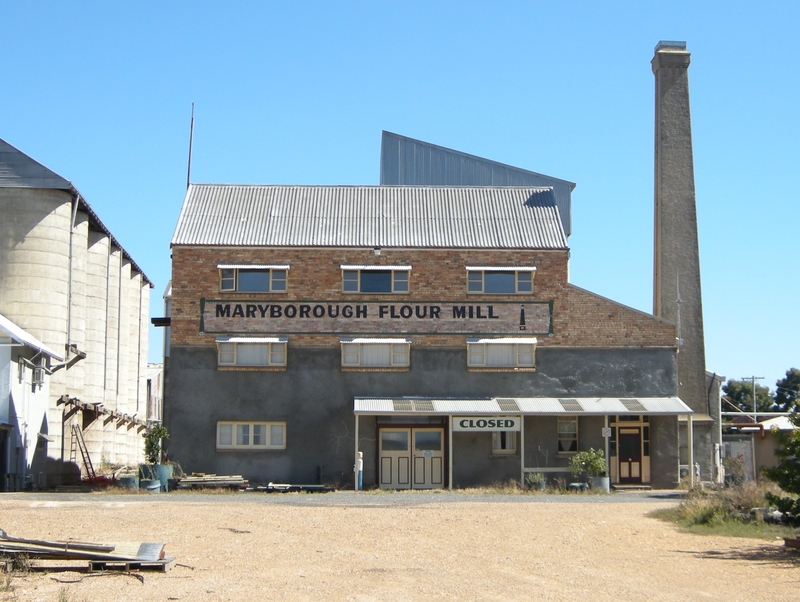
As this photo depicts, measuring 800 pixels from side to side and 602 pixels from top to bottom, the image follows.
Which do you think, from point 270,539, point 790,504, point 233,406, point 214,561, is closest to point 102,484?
point 233,406

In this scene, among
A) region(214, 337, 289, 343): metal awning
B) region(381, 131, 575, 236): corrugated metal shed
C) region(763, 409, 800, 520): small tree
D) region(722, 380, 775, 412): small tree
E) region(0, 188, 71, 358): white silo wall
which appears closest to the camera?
region(763, 409, 800, 520): small tree

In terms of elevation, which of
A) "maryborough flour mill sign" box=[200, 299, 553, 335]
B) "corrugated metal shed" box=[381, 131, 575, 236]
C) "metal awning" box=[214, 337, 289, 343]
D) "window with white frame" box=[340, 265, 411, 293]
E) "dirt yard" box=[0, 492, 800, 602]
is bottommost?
"dirt yard" box=[0, 492, 800, 602]

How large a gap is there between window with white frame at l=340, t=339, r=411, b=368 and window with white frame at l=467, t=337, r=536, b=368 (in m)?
2.28

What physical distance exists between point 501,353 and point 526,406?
86.0 inches

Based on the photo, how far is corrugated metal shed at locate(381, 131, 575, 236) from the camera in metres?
45.8

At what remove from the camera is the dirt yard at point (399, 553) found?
16.2m

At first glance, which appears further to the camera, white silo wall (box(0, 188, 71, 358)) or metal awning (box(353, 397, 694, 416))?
white silo wall (box(0, 188, 71, 358))

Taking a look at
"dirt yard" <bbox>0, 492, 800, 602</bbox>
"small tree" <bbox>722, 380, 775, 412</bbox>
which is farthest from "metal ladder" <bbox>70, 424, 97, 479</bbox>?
"small tree" <bbox>722, 380, 775, 412</bbox>

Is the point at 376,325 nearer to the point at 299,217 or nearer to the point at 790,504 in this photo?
the point at 299,217

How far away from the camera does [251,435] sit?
119 feet

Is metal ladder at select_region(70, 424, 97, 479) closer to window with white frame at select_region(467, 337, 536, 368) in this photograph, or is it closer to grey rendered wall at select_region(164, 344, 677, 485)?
grey rendered wall at select_region(164, 344, 677, 485)

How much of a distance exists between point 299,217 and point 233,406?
24.0ft

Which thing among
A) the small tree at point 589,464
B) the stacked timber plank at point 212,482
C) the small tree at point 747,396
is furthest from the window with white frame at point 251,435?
the small tree at point 747,396

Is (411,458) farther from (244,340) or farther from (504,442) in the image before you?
(244,340)
